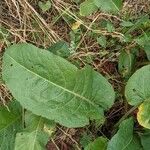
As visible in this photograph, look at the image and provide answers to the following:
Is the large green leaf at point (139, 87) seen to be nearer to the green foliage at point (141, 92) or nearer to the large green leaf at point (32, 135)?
the green foliage at point (141, 92)

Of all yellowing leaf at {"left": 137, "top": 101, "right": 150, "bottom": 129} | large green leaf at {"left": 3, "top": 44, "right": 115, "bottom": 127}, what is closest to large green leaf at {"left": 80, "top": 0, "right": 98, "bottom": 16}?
large green leaf at {"left": 3, "top": 44, "right": 115, "bottom": 127}

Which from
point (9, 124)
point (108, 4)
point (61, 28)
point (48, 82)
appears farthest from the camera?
point (61, 28)

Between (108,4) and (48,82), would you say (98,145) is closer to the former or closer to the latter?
(48,82)

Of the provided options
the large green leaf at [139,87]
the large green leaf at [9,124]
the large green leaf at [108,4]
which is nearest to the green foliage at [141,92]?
the large green leaf at [139,87]

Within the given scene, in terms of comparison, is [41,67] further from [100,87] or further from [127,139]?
[127,139]

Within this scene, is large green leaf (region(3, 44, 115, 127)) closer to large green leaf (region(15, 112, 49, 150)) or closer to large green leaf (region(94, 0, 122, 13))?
large green leaf (region(15, 112, 49, 150))

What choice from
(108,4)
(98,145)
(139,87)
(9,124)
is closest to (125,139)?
(98,145)
